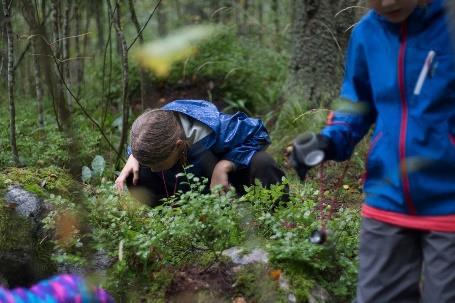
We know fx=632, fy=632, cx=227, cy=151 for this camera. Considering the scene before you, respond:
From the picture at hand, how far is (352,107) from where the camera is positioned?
89.2 inches

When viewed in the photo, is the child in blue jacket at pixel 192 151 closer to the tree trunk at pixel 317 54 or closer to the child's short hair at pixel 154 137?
the child's short hair at pixel 154 137

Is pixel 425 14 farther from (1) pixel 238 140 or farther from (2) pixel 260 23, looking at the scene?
(2) pixel 260 23

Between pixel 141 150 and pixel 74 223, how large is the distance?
1.95ft

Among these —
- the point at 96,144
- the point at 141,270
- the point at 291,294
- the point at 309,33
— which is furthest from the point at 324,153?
the point at 309,33

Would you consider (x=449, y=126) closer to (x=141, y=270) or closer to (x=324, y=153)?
(x=324, y=153)

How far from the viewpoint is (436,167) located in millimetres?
2064

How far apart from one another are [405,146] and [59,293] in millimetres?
1348

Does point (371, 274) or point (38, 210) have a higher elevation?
point (371, 274)

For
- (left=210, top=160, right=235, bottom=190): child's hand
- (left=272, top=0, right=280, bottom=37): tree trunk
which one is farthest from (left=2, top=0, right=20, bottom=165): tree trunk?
(left=272, top=0, right=280, bottom=37): tree trunk

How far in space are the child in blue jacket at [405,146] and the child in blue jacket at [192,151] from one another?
4.56 feet

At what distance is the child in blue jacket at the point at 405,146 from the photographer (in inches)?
81.2

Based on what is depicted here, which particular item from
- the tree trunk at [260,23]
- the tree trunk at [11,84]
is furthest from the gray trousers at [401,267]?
the tree trunk at [260,23]

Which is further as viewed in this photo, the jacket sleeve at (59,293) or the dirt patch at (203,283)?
the dirt patch at (203,283)

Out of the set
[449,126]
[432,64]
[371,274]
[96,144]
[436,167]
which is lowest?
[96,144]
